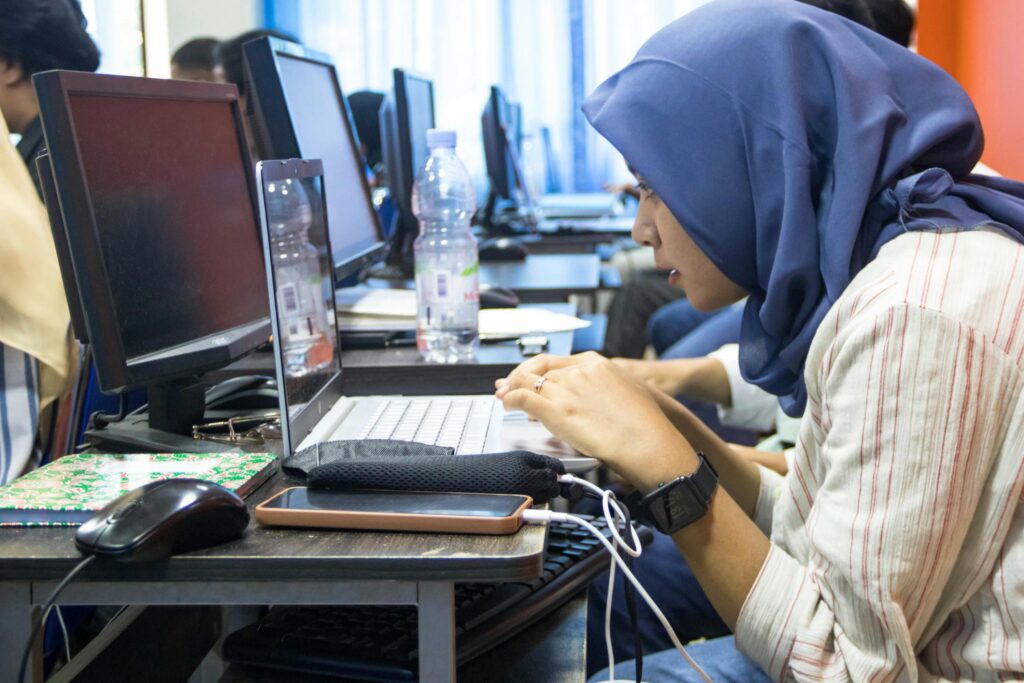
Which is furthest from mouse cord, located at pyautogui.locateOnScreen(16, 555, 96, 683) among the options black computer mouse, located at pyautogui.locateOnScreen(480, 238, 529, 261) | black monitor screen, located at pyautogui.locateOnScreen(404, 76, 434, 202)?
black computer mouse, located at pyautogui.locateOnScreen(480, 238, 529, 261)

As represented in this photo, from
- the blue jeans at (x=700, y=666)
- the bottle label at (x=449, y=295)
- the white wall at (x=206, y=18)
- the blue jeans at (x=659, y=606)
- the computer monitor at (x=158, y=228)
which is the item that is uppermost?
the white wall at (x=206, y=18)

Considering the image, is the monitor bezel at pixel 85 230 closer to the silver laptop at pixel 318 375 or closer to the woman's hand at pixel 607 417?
the silver laptop at pixel 318 375

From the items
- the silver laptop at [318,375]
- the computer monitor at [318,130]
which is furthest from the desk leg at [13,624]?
the computer monitor at [318,130]

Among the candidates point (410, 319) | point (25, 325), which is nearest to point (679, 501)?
point (25, 325)

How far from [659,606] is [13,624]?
0.87m

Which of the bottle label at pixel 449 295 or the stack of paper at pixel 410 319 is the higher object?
the bottle label at pixel 449 295

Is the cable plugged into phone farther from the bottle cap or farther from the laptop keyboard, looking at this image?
the bottle cap

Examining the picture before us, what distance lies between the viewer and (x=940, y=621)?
0.93 meters

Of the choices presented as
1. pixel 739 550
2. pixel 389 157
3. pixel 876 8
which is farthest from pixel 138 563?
pixel 389 157

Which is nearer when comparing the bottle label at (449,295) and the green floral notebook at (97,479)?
the green floral notebook at (97,479)

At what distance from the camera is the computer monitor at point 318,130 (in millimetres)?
1607

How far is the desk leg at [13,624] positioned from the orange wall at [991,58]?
2167mm

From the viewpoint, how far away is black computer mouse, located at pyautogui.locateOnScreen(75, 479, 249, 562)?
2.41 feet

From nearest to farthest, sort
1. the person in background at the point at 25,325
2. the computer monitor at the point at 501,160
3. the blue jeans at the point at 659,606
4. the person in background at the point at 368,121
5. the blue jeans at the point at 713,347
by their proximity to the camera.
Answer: the person in background at the point at 25,325, the blue jeans at the point at 659,606, the blue jeans at the point at 713,347, the person in background at the point at 368,121, the computer monitor at the point at 501,160
